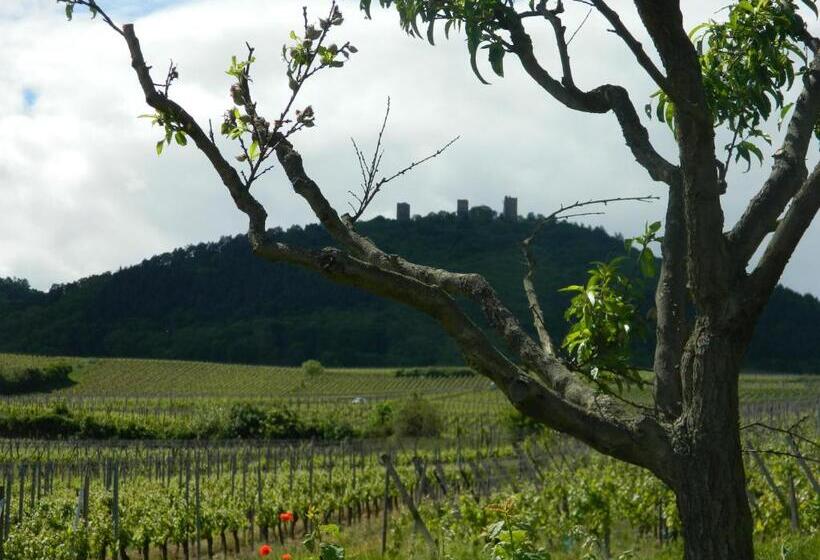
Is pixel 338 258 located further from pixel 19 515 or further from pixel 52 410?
pixel 52 410

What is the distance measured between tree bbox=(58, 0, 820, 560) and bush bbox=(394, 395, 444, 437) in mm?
44294

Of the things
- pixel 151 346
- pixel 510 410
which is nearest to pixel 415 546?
pixel 510 410

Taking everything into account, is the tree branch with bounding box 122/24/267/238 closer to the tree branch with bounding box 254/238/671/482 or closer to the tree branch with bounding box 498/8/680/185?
the tree branch with bounding box 254/238/671/482

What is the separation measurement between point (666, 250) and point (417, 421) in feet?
149

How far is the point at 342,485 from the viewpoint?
82.5 ft

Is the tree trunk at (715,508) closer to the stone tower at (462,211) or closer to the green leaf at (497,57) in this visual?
the green leaf at (497,57)

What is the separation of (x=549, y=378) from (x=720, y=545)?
729 mm

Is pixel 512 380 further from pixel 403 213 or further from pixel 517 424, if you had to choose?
pixel 403 213

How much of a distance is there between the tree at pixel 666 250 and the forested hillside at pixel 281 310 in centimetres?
9013

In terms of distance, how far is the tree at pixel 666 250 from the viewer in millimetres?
3057

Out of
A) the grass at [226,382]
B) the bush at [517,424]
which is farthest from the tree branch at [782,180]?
the grass at [226,382]

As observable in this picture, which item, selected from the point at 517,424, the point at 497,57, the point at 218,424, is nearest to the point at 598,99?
the point at 497,57

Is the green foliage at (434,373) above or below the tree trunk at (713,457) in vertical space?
below

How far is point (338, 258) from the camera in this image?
318 centimetres
